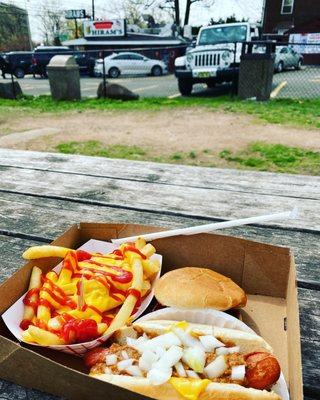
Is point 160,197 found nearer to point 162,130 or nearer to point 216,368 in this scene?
point 216,368

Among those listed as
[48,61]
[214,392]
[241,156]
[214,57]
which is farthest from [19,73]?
[214,392]

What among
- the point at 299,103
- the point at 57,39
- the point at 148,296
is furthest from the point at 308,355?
the point at 57,39

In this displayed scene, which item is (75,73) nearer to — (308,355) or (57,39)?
(308,355)

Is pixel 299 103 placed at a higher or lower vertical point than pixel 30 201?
lower

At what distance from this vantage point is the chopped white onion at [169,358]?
2.94 ft

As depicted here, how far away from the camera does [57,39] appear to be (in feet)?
152

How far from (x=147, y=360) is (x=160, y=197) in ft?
4.08

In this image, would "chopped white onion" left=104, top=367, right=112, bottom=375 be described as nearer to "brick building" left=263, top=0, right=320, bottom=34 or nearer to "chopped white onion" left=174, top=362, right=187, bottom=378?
"chopped white onion" left=174, top=362, right=187, bottom=378

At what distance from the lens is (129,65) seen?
23000 millimetres

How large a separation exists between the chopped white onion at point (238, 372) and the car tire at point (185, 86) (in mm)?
13340

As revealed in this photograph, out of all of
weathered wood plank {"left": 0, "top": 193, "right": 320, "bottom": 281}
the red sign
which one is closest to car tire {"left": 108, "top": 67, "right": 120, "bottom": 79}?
the red sign

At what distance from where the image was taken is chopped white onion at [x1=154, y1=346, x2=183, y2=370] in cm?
90

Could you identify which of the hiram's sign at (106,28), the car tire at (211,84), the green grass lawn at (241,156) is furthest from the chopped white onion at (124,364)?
the hiram's sign at (106,28)

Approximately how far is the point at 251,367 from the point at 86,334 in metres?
0.42
